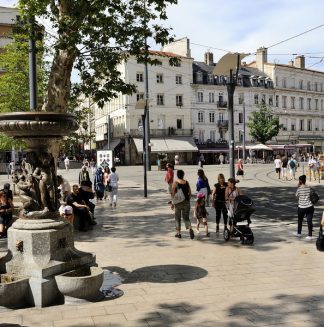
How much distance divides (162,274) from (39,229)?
2.25 metres

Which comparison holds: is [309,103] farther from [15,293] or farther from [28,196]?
[15,293]

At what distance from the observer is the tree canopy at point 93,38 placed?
37.3 feet

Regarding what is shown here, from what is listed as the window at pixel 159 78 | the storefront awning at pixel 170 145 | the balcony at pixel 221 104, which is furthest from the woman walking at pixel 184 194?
the balcony at pixel 221 104

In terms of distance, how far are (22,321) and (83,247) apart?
4415mm

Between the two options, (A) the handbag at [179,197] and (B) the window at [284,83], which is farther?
(B) the window at [284,83]

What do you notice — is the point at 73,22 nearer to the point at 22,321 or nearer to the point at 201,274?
the point at 201,274

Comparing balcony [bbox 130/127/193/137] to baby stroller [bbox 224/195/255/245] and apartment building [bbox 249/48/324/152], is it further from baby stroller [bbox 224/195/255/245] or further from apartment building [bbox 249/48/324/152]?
baby stroller [bbox 224/195/255/245]

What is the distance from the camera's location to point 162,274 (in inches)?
299

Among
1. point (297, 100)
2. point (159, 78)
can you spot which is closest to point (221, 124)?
point (159, 78)

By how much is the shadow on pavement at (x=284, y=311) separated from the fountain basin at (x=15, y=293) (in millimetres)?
2724

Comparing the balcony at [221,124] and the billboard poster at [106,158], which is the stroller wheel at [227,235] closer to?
the billboard poster at [106,158]

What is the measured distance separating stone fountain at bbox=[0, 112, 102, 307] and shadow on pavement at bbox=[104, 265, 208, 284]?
898mm

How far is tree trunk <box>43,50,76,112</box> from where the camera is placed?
12.0m

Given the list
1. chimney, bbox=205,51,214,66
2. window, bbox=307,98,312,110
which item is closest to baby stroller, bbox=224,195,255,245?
chimney, bbox=205,51,214,66
